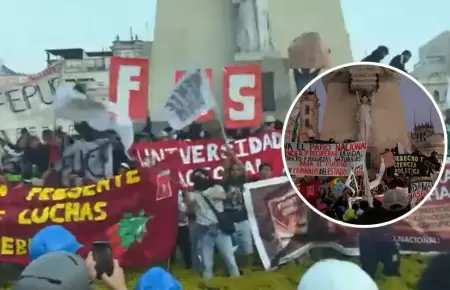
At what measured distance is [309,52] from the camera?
3000 millimetres

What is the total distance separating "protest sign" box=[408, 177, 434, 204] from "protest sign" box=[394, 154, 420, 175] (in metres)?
0.04

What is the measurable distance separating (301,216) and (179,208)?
50 cm

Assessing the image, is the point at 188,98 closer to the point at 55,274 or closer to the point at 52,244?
the point at 52,244

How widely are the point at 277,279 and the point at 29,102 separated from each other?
1243 mm

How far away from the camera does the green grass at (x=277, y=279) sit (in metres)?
3.01

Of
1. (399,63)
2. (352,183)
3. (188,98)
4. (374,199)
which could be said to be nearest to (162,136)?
(188,98)

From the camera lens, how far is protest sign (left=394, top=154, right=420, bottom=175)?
2949 mm

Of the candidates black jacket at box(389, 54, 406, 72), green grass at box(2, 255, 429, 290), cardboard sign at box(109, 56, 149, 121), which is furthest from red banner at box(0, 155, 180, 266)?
black jacket at box(389, 54, 406, 72)

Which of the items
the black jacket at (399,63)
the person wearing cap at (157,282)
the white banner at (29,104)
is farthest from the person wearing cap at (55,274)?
the black jacket at (399,63)

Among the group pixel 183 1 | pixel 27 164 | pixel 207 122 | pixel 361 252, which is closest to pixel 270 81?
pixel 207 122

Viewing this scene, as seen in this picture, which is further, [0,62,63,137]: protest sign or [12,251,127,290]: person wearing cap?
[0,62,63,137]: protest sign

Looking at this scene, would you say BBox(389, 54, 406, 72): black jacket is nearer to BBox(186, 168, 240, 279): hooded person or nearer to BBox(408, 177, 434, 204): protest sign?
BBox(408, 177, 434, 204): protest sign

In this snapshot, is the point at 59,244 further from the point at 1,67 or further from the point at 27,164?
the point at 1,67

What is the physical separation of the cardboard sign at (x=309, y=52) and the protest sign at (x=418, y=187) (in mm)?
584
